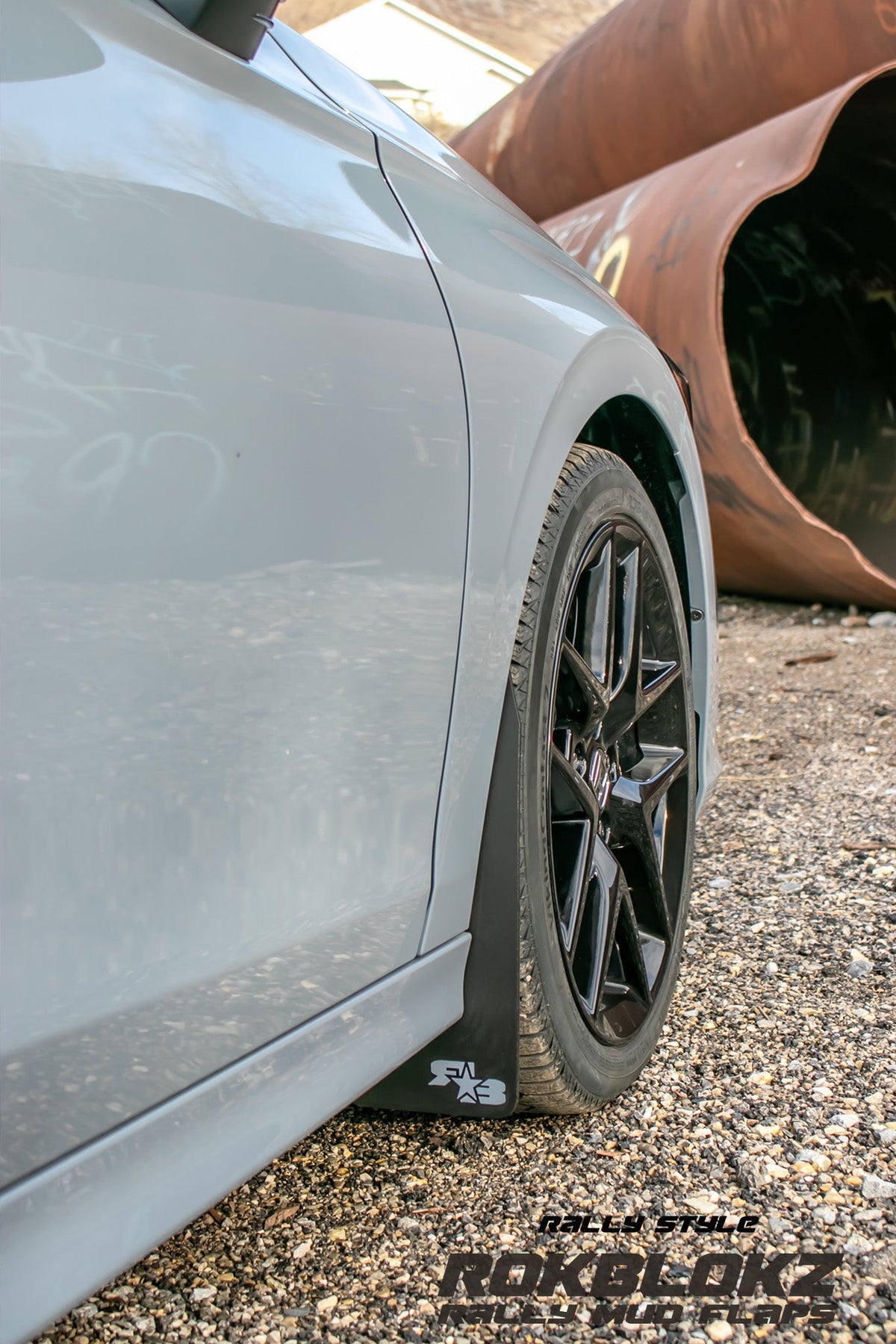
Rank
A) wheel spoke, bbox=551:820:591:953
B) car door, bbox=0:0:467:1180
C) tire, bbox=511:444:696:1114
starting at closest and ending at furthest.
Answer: car door, bbox=0:0:467:1180 → tire, bbox=511:444:696:1114 → wheel spoke, bbox=551:820:591:953

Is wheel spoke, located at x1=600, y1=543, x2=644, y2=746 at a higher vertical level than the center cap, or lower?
higher

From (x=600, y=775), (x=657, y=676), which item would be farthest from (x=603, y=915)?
(x=657, y=676)

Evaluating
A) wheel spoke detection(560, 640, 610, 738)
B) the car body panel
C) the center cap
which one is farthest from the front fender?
the center cap

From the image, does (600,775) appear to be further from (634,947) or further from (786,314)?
(786,314)

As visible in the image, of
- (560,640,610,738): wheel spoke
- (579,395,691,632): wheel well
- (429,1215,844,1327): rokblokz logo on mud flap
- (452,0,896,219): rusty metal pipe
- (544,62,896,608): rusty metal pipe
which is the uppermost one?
(452,0,896,219): rusty metal pipe

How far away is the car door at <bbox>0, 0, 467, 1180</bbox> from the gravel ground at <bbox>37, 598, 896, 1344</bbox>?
418 millimetres

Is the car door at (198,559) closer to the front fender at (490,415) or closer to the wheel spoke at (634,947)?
the front fender at (490,415)

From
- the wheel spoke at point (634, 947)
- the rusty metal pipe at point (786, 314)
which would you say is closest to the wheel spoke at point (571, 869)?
the wheel spoke at point (634, 947)

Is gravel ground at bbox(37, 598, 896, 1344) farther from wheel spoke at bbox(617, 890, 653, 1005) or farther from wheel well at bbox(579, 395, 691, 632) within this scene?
wheel well at bbox(579, 395, 691, 632)

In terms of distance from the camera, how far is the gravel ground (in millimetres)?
1244

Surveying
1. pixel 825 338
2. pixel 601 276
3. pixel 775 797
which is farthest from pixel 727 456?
pixel 825 338

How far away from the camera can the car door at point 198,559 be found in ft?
2.62

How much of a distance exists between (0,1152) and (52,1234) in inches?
3.1

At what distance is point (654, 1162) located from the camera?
1517 millimetres
